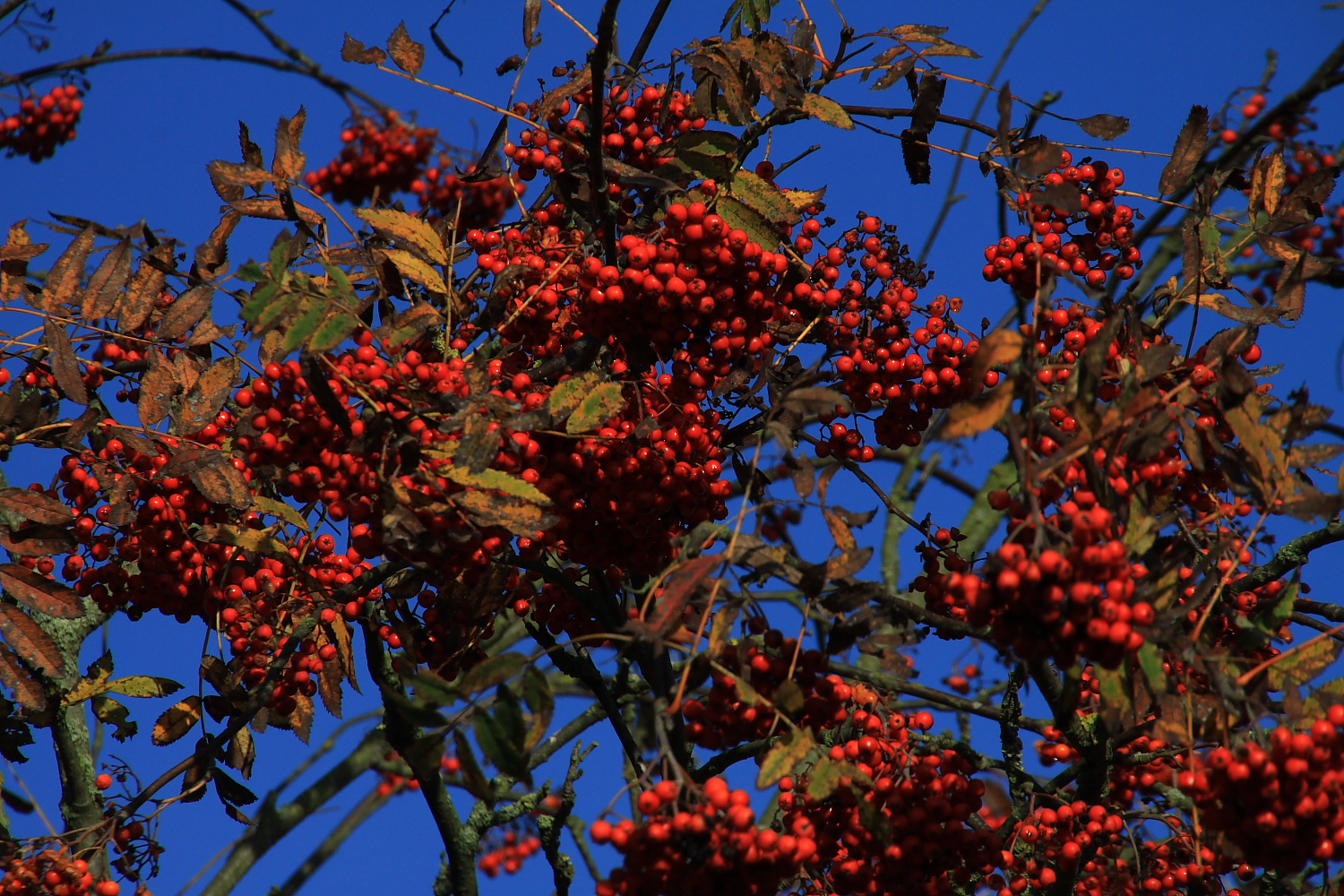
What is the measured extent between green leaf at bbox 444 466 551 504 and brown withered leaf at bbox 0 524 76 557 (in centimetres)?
125

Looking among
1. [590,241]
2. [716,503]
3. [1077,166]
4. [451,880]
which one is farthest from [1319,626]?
[451,880]

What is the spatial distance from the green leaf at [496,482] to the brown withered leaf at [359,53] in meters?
1.50

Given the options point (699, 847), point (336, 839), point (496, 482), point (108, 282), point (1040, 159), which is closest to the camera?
point (699, 847)

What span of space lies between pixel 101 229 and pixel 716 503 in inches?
70.8

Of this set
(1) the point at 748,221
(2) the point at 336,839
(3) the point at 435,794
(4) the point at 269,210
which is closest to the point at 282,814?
(2) the point at 336,839

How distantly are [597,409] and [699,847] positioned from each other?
0.88 metres

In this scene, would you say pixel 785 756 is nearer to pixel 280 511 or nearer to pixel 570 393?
pixel 570 393

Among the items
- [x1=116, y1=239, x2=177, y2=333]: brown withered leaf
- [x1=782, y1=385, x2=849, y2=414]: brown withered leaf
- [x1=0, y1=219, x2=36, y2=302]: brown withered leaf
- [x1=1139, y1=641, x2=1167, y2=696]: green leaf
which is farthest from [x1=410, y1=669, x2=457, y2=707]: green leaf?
[x1=0, y1=219, x2=36, y2=302]: brown withered leaf

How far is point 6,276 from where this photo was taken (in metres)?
2.79

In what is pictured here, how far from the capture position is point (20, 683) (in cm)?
253

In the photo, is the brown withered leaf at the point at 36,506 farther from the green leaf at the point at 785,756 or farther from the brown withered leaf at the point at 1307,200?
the brown withered leaf at the point at 1307,200

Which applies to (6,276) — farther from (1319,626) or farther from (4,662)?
(1319,626)

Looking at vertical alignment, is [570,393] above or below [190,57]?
below

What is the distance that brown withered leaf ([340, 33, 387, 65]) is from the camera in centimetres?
294
